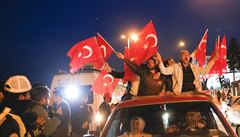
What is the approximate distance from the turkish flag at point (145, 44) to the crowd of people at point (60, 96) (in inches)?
28.1

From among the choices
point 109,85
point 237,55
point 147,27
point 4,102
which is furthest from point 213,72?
point 237,55

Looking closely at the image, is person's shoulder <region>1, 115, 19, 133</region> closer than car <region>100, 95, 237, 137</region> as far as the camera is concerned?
Yes

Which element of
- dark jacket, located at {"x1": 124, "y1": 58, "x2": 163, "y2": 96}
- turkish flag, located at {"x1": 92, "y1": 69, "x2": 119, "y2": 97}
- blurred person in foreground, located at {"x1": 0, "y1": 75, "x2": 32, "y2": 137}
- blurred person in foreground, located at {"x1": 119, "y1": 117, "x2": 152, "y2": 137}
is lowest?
blurred person in foreground, located at {"x1": 119, "y1": 117, "x2": 152, "y2": 137}

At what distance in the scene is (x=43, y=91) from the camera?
6.71 meters

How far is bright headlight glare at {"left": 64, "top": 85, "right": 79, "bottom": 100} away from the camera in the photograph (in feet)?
47.2

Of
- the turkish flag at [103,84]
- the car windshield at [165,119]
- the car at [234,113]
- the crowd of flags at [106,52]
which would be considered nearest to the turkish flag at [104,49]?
the crowd of flags at [106,52]

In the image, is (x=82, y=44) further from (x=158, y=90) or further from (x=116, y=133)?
(x=116, y=133)

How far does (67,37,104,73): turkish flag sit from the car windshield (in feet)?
14.3

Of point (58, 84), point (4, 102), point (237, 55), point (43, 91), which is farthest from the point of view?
point (237, 55)

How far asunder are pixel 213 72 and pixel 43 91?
333 inches

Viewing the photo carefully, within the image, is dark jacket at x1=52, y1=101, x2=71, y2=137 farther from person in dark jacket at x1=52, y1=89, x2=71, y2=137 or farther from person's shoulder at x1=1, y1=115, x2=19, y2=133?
person's shoulder at x1=1, y1=115, x2=19, y2=133

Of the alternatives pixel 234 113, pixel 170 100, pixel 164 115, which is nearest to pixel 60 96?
pixel 164 115

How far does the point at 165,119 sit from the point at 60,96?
4.10 metres

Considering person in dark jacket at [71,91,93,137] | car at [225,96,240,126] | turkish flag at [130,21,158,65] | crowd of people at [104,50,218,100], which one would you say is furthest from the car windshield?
car at [225,96,240,126]
